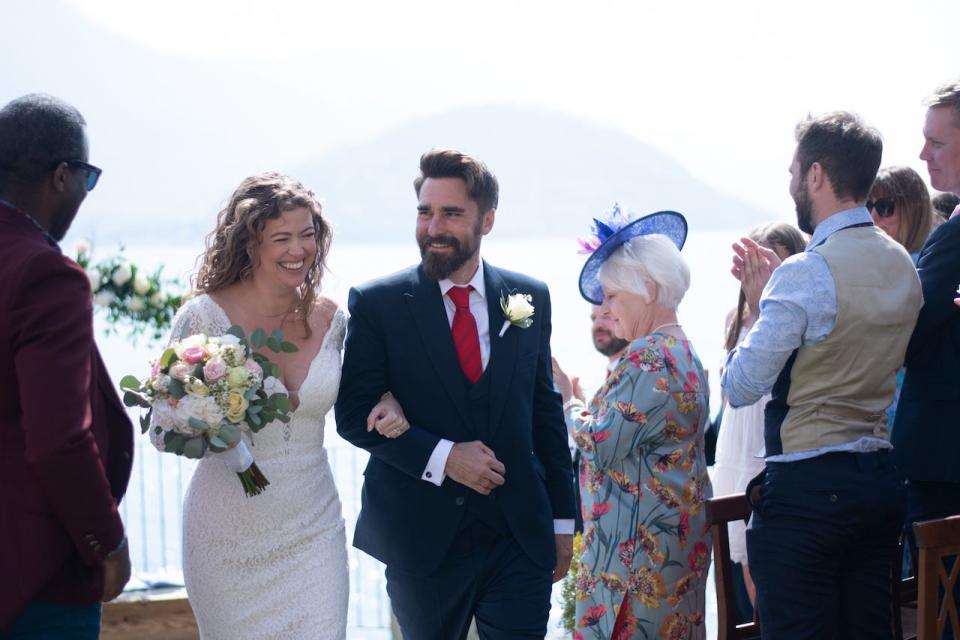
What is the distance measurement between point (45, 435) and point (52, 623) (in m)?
0.45

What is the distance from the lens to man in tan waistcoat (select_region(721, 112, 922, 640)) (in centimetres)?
327

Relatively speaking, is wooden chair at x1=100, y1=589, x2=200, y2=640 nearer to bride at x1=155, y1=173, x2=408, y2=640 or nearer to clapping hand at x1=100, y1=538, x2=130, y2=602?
bride at x1=155, y1=173, x2=408, y2=640

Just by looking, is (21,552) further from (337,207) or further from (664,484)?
(337,207)

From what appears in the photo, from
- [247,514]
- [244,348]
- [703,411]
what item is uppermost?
[244,348]

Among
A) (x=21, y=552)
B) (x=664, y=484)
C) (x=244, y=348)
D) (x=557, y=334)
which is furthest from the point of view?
(x=557, y=334)

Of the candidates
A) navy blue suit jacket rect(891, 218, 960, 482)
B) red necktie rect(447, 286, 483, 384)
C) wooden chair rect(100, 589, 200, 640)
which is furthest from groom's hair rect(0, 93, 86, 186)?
wooden chair rect(100, 589, 200, 640)

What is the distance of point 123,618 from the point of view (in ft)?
18.0

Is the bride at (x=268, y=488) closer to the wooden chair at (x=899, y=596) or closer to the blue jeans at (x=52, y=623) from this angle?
the blue jeans at (x=52, y=623)

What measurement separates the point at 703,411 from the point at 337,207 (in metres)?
79.8

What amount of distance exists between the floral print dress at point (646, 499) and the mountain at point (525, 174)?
249ft

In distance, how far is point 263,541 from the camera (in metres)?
3.76

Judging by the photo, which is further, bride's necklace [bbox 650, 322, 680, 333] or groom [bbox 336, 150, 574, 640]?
bride's necklace [bbox 650, 322, 680, 333]

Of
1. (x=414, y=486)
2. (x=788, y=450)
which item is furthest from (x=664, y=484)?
(x=414, y=486)

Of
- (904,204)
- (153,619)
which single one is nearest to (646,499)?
(904,204)
